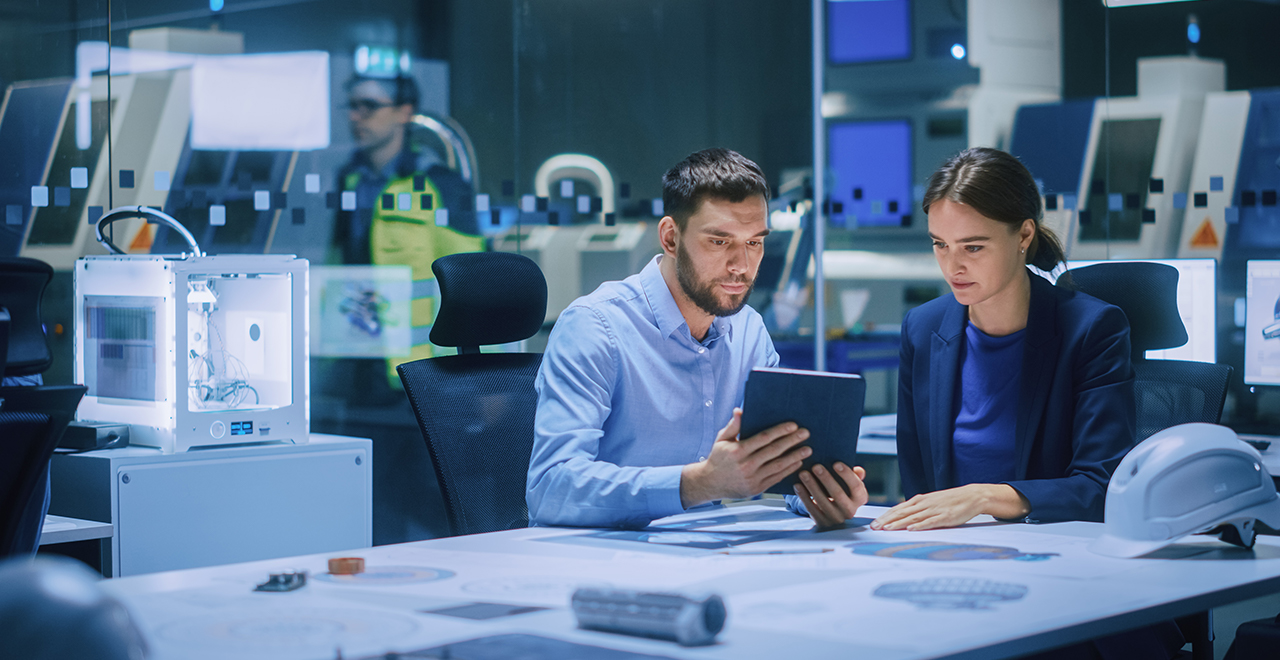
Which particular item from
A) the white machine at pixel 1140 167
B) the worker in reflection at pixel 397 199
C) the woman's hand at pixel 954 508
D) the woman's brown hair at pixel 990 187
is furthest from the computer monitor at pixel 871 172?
the woman's hand at pixel 954 508

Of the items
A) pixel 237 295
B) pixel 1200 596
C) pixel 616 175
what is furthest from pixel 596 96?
pixel 1200 596

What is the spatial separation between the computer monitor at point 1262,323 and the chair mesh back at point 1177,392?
1.99 ft

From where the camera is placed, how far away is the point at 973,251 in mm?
2254

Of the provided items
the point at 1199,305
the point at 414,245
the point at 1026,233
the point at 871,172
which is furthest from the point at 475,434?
the point at 871,172

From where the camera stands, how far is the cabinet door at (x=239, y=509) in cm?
289

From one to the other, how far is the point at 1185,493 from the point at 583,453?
915 mm

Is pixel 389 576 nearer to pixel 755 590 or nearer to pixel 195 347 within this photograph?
pixel 755 590

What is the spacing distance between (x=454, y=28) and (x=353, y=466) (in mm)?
1651

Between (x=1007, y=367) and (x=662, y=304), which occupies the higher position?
(x=662, y=304)

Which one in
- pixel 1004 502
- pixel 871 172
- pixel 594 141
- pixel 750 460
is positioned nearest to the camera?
pixel 750 460

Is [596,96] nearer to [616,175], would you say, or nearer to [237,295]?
[616,175]

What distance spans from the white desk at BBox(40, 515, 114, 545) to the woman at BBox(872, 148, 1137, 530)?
1.63m

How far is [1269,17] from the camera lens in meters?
4.17

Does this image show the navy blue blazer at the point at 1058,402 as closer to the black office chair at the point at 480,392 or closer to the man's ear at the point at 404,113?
the black office chair at the point at 480,392
